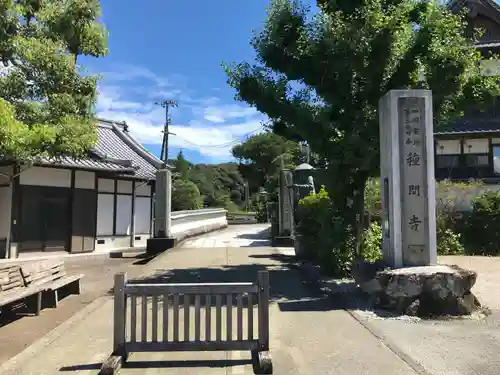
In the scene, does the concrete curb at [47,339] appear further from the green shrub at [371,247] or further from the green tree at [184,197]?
the green tree at [184,197]

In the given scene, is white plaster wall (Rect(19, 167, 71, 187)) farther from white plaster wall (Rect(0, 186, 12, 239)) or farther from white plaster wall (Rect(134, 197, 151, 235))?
white plaster wall (Rect(134, 197, 151, 235))

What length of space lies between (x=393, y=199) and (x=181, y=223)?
16.1 metres

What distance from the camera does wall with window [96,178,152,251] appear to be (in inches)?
778

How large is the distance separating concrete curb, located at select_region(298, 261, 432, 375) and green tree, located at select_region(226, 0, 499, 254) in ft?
4.19

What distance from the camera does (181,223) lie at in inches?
904

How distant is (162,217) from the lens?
61.1 feet

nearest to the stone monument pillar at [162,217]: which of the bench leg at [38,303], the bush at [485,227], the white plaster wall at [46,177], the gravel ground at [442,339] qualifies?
the white plaster wall at [46,177]

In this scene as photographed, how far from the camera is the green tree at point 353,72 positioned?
9.68 m

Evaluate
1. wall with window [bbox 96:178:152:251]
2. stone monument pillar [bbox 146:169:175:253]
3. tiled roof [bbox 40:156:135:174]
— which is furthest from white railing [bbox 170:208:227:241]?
tiled roof [bbox 40:156:135:174]

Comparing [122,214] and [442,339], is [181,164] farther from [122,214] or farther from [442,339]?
[442,339]

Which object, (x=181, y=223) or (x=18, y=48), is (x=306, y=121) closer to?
(x=18, y=48)

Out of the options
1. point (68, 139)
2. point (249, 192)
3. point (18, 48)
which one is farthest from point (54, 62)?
point (249, 192)

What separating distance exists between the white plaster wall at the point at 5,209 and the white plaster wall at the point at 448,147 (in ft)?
62.0

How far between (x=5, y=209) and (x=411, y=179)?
1359 cm
